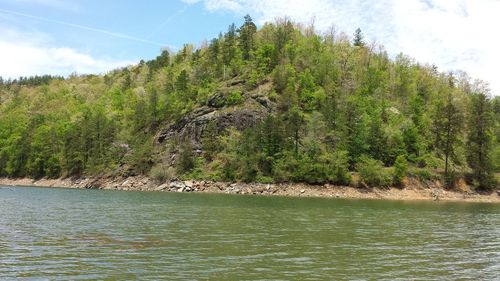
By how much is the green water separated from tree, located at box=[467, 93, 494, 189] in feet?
196

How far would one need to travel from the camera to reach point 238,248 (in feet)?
90.0

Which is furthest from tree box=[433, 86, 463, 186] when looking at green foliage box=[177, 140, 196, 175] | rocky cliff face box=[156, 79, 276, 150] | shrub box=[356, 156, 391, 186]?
green foliage box=[177, 140, 196, 175]

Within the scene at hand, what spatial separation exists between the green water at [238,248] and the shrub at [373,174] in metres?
51.7

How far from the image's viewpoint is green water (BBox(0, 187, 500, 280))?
68.8 feet

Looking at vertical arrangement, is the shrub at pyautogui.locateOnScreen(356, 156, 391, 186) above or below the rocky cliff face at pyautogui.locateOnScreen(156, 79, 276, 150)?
below

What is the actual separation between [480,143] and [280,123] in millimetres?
48126

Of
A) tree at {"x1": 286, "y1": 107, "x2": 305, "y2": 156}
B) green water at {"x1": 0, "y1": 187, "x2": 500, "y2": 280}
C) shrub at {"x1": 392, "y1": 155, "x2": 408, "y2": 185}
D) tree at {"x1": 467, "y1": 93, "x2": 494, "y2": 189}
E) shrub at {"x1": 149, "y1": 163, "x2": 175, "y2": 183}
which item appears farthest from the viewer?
shrub at {"x1": 149, "y1": 163, "x2": 175, "y2": 183}

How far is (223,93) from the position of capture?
137 metres

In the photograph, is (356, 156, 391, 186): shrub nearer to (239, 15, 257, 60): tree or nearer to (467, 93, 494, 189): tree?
(467, 93, 494, 189): tree

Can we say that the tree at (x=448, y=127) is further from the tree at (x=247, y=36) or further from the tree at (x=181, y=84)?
the tree at (x=181, y=84)

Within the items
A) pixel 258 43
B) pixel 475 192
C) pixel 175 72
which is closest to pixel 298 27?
pixel 258 43

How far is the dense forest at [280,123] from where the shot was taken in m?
104

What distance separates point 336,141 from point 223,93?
4321 centimetres

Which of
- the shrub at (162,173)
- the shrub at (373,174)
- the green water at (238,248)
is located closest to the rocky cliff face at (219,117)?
the shrub at (162,173)
